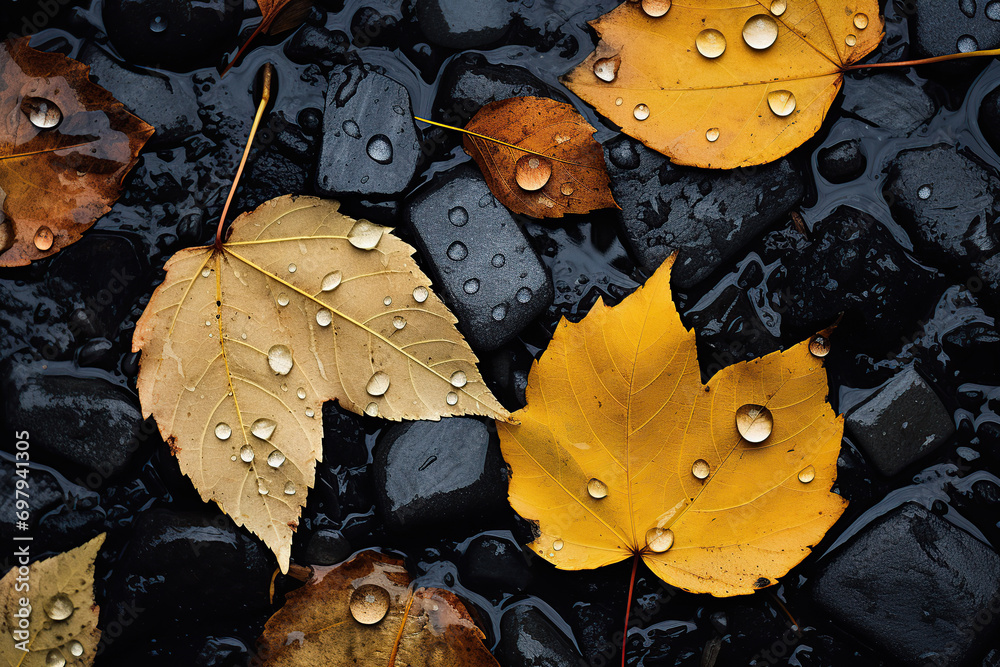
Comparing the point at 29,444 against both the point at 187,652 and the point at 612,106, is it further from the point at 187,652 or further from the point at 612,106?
the point at 612,106

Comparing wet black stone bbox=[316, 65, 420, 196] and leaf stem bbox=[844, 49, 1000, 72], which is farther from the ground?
leaf stem bbox=[844, 49, 1000, 72]

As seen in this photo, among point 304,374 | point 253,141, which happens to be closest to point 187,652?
point 304,374

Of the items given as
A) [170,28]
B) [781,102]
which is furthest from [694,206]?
[170,28]

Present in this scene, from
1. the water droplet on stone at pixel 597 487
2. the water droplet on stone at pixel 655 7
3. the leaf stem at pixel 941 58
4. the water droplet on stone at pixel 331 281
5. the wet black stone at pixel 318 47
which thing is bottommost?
the water droplet on stone at pixel 597 487

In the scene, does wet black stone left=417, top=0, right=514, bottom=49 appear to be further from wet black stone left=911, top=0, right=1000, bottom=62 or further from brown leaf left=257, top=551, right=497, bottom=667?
brown leaf left=257, top=551, right=497, bottom=667

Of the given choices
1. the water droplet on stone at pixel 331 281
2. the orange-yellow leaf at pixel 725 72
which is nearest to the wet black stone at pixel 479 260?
the water droplet on stone at pixel 331 281

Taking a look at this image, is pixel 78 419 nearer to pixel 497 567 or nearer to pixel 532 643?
pixel 497 567

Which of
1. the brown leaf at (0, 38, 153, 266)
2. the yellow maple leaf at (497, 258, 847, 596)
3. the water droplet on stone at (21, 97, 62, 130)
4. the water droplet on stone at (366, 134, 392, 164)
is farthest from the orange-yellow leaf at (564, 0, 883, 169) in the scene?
the water droplet on stone at (21, 97, 62, 130)

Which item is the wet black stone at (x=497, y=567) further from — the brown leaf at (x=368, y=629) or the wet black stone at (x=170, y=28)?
the wet black stone at (x=170, y=28)
